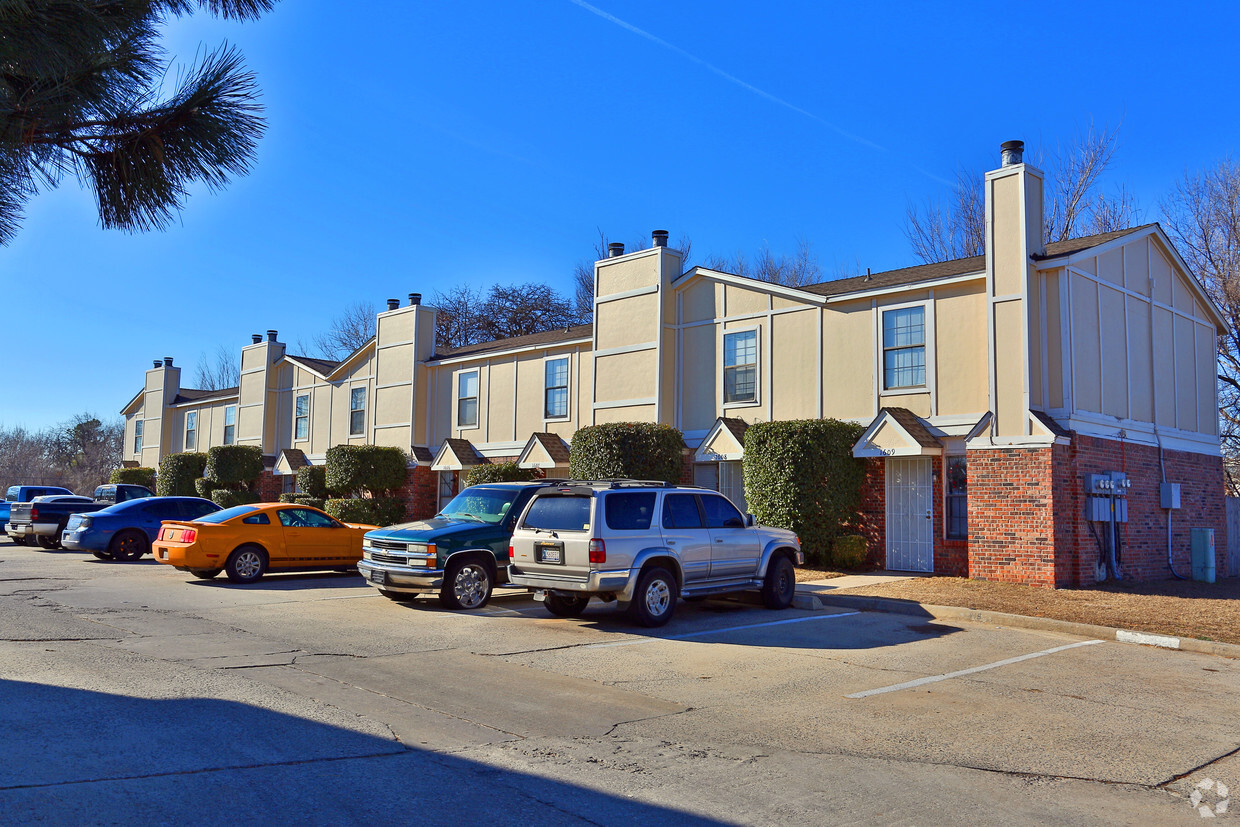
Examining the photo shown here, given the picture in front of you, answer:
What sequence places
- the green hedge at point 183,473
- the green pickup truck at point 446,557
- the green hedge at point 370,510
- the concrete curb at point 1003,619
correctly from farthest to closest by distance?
the green hedge at point 183,473 → the green hedge at point 370,510 → the green pickup truck at point 446,557 → the concrete curb at point 1003,619

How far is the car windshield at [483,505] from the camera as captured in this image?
1358 centimetres

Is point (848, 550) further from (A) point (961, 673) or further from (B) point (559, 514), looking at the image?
(A) point (961, 673)

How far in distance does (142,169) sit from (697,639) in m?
7.64

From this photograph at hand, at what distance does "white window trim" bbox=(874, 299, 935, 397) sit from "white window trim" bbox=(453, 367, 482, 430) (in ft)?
44.6

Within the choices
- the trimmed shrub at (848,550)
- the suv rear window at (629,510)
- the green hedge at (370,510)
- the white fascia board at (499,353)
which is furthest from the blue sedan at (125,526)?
the trimmed shrub at (848,550)

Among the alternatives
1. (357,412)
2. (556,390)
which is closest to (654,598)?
(556,390)

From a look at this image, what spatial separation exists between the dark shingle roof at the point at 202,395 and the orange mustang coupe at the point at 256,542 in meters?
25.1

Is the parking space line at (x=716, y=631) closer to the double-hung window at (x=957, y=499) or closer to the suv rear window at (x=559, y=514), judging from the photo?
the suv rear window at (x=559, y=514)

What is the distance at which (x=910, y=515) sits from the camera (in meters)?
18.1

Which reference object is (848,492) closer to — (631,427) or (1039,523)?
(1039,523)

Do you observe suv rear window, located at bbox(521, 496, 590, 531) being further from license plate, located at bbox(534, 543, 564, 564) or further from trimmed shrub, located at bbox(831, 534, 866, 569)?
trimmed shrub, located at bbox(831, 534, 866, 569)

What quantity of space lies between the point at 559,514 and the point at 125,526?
1275 centimetres

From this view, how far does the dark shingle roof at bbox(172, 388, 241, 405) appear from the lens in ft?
133

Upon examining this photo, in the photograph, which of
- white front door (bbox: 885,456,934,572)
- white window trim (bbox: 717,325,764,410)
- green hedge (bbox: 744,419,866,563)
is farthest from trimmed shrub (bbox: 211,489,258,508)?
white front door (bbox: 885,456,934,572)
